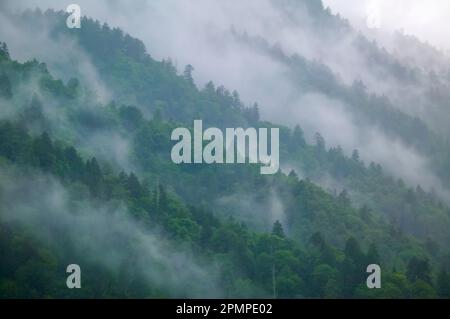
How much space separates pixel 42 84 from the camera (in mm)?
118438

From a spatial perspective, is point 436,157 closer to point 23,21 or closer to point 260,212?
point 260,212

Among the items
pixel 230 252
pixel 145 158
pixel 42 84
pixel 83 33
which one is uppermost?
pixel 83 33

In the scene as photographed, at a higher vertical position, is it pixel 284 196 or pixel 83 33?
pixel 83 33

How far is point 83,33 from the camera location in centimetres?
16112

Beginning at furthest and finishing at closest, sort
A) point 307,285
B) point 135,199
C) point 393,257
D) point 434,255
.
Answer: point 434,255, point 393,257, point 135,199, point 307,285

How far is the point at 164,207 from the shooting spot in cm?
9306

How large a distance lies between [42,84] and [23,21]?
154 feet

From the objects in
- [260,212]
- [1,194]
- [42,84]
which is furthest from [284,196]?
[1,194]

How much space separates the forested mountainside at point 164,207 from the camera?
7212cm

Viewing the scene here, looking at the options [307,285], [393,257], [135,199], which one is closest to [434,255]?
[393,257]

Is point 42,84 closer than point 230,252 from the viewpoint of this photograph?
No

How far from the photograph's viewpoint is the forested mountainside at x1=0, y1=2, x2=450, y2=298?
72.1m
